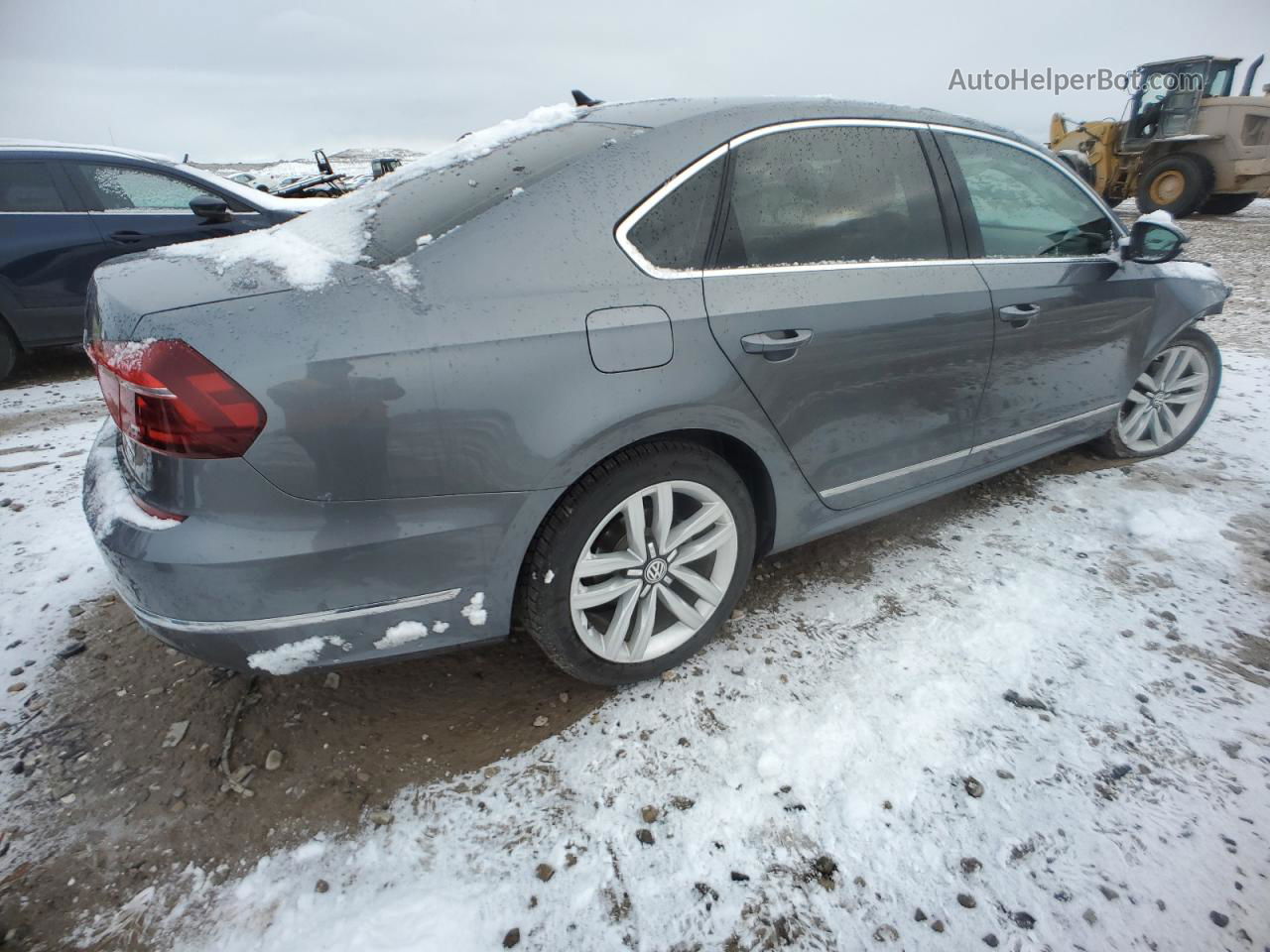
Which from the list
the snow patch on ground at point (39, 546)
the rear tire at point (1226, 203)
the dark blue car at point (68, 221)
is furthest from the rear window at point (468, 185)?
Result: the rear tire at point (1226, 203)

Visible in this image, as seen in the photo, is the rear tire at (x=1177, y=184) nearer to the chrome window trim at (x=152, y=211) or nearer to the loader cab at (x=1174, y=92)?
the loader cab at (x=1174, y=92)

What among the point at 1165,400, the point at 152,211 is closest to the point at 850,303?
the point at 1165,400

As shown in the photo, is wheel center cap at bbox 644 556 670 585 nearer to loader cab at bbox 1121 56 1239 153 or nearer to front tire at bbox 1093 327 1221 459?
front tire at bbox 1093 327 1221 459

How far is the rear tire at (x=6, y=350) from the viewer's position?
4.71 meters

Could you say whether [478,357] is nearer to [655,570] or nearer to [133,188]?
[655,570]

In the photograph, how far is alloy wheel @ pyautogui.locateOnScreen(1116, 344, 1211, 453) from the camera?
133 inches

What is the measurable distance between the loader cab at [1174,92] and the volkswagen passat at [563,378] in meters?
13.9

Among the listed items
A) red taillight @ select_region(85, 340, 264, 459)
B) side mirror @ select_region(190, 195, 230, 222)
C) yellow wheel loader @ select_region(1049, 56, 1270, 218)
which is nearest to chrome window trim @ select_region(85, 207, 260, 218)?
side mirror @ select_region(190, 195, 230, 222)

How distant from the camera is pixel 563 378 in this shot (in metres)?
1.60

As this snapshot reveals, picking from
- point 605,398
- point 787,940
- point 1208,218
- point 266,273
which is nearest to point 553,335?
point 605,398

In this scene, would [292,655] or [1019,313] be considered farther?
[1019,313]

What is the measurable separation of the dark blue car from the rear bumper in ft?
13.7

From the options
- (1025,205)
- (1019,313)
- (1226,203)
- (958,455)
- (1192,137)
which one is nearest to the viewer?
(1019,313)

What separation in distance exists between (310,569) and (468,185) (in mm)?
1066
